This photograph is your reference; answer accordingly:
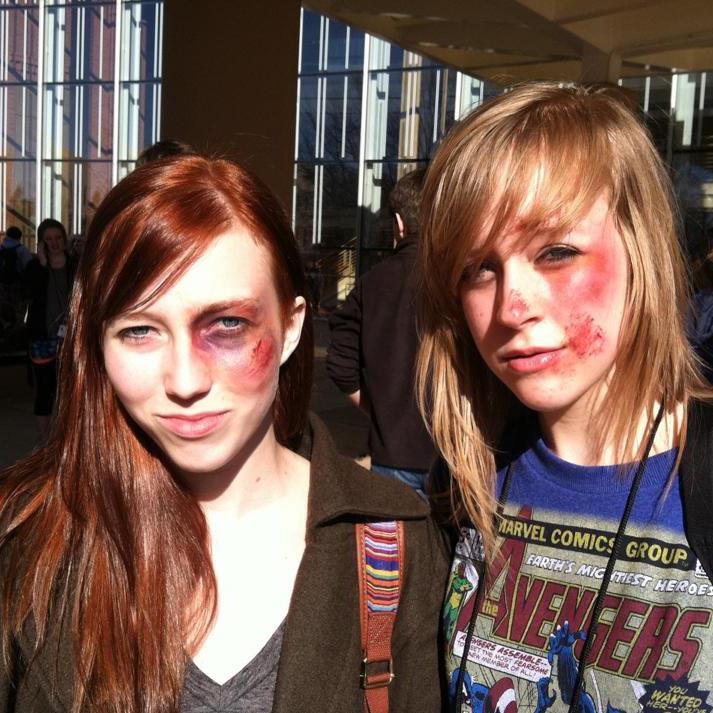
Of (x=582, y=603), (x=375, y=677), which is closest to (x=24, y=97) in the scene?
(x=375, y=677)

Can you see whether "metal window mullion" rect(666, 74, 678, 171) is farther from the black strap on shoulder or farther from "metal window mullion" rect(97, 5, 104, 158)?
the black strap on shoulder

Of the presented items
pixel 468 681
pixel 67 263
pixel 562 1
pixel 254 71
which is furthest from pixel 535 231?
pixel 562 1

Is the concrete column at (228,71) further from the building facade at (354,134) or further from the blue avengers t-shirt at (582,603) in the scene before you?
the building facade at (354,134)

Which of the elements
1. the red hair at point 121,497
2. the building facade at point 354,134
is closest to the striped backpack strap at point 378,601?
the red hair at point 121,497

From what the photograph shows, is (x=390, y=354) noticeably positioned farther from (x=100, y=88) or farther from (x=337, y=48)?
(x=100, y=88)

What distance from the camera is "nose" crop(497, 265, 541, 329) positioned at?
4.72ft

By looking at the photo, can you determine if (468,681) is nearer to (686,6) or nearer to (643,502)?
(643,502)

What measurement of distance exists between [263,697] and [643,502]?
2.35 feet

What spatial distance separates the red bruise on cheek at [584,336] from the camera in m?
1.43

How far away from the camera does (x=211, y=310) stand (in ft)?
4.90

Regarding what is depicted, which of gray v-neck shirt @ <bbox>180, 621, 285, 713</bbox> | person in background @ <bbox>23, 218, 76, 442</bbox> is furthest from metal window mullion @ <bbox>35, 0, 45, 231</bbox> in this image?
gray v-neck shirt @ <bbox>180, 621, 285, 713</bbox>

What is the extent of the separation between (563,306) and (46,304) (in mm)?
5639

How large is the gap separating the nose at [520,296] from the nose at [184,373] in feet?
1.70

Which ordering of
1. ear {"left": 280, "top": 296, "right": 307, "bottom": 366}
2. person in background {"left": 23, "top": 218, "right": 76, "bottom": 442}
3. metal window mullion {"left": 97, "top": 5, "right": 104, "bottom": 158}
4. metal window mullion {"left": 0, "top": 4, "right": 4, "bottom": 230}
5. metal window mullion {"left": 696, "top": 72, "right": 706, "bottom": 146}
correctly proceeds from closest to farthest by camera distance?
ear {"left": 280, "top": 296, "right": 307, "bottom": 366} → person in background {"left": 23, "top": 218, "right": 76, "bottom": 442} → metal window mullion {"left": 696, "top": 72, "right": 706, "bottom": 146} → metal window mullion {"left": 97, "top": 5, "right": 104, "bottom": 158} → metal window mullion {"left": 0, "top": 4, "right": 4, "bottom": 230}
